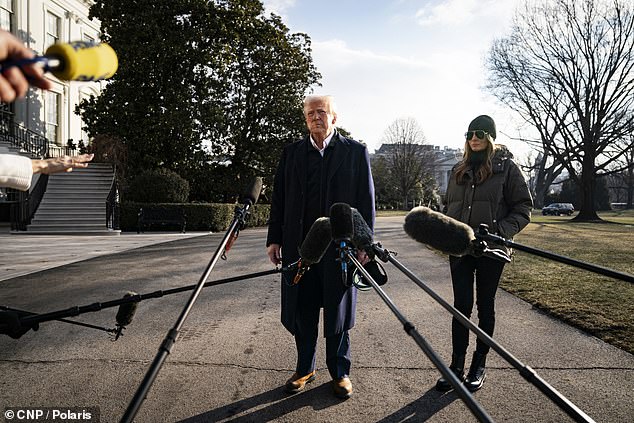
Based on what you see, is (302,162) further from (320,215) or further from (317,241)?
(317,241)

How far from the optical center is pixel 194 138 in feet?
75.5

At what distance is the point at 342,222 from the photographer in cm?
205

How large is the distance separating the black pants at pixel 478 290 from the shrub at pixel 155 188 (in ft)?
60.1

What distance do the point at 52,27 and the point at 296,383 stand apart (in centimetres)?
3042

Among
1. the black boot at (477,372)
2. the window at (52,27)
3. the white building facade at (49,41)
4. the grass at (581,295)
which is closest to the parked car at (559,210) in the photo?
the grass at (581,295)

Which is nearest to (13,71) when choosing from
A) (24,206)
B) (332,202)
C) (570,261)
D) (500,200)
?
(570,261)

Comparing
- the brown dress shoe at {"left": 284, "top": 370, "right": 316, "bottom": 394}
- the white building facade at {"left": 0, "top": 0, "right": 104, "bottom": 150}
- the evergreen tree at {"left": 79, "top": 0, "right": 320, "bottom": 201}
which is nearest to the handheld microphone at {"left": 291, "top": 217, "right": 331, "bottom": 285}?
the brown dress shoe at {"left": 284, "top": 370, "right": 316, "bottom": 394}

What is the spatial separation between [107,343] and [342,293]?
8.49ft

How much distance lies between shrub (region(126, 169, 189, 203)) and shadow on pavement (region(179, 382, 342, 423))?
18.1 m

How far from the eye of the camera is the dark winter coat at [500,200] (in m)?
3.67

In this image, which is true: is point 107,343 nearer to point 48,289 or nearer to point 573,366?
point 48,289

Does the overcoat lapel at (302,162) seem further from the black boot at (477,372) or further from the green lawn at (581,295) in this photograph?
the green lawn at (581,295)

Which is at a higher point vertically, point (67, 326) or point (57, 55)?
point (57, 55)

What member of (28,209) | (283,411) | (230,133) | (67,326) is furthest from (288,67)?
(283,411)
